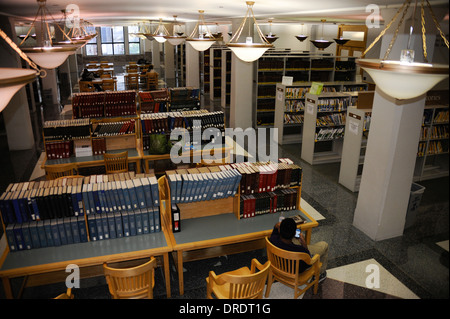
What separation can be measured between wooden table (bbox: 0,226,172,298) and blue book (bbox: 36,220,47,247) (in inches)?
2.9

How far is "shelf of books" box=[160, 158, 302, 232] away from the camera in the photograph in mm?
4145

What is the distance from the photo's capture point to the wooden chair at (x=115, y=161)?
631 centimetres

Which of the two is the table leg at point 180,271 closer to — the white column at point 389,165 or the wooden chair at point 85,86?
the white column at point 389,165

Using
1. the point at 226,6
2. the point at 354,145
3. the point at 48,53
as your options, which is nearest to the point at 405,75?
the point at 48,53

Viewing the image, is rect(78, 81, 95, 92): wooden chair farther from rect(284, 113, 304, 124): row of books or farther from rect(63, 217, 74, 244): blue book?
rect(63, 217, 74, 244): blue book

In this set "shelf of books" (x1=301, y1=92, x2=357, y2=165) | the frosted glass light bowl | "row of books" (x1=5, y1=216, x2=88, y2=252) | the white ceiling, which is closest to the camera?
the frosted glass light bowl

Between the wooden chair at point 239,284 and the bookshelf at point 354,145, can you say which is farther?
the bookshelf at point 354,145

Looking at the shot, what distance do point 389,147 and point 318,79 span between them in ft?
20.8

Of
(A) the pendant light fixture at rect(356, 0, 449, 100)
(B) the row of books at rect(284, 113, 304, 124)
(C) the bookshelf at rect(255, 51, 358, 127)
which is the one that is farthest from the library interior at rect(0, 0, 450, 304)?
(C) the bookshelf at rect(255, 51, 358, 127)

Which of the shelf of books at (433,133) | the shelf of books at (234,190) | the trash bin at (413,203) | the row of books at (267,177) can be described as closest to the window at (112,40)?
the shelf of books at (433,133)

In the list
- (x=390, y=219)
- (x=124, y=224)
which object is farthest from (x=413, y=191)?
(x=124, y=224)

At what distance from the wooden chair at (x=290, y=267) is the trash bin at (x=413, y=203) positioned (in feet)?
7.99

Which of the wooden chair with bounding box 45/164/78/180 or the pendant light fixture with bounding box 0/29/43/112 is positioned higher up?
the pendant light fixture with bounding box 0/29/43/112
